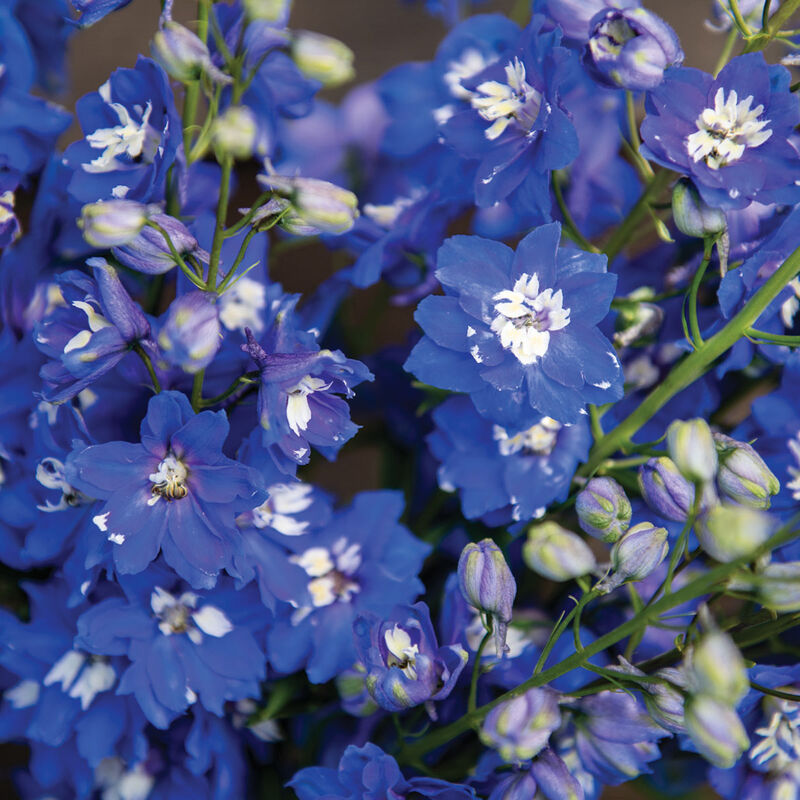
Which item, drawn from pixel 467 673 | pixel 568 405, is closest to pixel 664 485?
pixel 568 405

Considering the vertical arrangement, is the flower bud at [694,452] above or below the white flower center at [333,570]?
above

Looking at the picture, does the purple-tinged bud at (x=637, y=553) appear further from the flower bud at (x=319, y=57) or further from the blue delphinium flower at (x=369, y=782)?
the flower bud at (x=319, y=57)

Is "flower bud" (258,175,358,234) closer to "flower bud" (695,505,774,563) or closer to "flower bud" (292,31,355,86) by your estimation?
"flower bud" (292,31,355,86)

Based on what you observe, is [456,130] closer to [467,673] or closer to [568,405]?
[568,405]

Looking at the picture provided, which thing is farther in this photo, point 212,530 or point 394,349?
point 394,349

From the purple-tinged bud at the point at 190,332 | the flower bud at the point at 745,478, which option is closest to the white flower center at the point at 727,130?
the flower bud at the point at 745,478

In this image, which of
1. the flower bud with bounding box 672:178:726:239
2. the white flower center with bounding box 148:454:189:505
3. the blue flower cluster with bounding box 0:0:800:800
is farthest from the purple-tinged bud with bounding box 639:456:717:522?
the white flower center with bounding box 148:454:189:505
